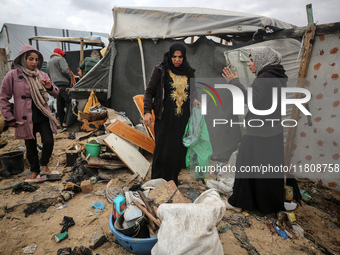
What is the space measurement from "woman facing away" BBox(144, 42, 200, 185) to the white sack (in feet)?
4.73

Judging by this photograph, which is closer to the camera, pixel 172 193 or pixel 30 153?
pixel 172 193

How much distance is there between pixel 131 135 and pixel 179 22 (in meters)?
2.90

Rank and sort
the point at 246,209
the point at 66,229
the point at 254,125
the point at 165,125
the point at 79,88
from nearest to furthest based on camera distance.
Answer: the point at 66,229
the point at 254,125
the point at 246,209
the point at 165,125
the point at 79,88

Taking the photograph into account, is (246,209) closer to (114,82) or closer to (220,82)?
(220,82)

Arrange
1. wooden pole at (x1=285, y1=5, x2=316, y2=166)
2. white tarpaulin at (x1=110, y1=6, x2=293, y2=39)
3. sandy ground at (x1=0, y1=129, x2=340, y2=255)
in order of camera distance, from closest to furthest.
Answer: sandy ground at (x1=0, y1=129, x2=340, y2=255) < wooden pole at (x1=285, y1=5, x2=316, y2=166) < white tarpaulin at (x1=110, y1=6, x2=293, y2=39)

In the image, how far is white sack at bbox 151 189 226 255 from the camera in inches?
59.5

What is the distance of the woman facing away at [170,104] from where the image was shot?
2865 mm

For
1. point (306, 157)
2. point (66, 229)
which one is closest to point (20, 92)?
point (66, 229)

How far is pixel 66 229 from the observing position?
2316 mm

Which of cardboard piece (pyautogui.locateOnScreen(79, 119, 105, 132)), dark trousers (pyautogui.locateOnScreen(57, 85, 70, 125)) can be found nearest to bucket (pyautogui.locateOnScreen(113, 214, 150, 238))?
cardboard piece (pyautogui.locateOnScreen(79, 119, 105, 132))

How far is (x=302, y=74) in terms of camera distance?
142 inches

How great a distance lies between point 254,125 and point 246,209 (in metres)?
1.09

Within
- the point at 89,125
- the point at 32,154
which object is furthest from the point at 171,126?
the point at 89,125

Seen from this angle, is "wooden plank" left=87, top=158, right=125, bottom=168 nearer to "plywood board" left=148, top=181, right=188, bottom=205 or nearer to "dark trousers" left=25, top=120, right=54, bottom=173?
"dark trousers" left=25, top=120, right=54, bottom=173
